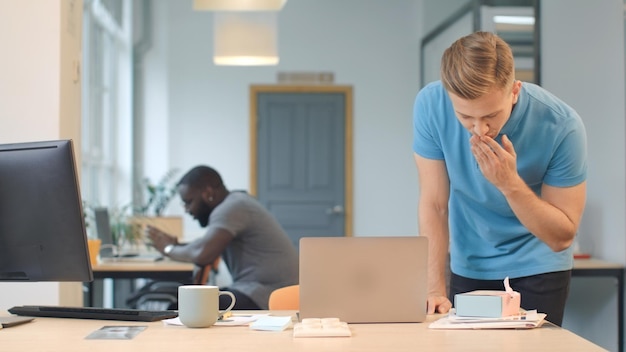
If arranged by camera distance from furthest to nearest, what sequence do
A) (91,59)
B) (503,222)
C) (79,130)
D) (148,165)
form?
(148,165) < (91,59) < (79,130) < (503,222)

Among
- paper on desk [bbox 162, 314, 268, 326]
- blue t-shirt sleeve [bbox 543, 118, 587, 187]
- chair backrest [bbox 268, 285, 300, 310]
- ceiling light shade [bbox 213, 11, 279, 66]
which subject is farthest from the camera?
ceiling light shade [bbox 213, 11, 279, 66]

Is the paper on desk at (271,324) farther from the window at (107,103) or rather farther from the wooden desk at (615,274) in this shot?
the window at (107,103)

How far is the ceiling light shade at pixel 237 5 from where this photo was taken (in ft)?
18.1

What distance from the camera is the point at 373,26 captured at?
913cm

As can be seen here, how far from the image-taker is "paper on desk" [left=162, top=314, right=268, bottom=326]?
2.18 m

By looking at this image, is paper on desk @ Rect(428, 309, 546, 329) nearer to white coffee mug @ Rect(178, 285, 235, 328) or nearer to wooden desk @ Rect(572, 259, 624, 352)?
white coffee mug @ Rect(178, 285, 235, 328)

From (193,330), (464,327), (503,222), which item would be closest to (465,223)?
(503,222)

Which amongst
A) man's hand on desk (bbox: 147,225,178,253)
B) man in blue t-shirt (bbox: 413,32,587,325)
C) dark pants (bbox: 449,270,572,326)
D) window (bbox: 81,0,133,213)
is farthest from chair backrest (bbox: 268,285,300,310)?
window (bbox: 81,0,133,213)

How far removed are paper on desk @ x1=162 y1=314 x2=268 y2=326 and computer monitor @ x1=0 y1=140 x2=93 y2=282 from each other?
0.74ft

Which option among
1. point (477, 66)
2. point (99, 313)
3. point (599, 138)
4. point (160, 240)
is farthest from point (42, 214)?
point (599, 138)

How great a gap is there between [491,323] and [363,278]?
31 centimetres

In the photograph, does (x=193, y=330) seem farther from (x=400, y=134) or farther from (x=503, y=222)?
(x=400, y=134)

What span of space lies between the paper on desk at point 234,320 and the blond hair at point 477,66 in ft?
2.42

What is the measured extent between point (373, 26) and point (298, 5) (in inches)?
30.6
